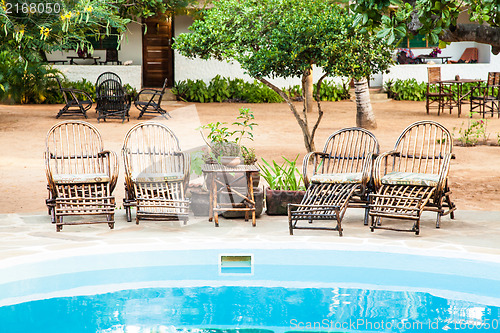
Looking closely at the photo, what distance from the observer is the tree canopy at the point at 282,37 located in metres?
7.61

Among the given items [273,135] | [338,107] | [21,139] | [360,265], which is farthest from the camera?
[338,107]

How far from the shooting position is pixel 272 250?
5.16 m

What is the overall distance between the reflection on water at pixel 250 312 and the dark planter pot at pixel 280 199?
1.59 metres

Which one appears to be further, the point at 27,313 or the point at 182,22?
the point at 182,22

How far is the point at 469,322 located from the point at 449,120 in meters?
11.4

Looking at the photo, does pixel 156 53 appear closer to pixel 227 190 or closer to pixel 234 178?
pixel 234 178

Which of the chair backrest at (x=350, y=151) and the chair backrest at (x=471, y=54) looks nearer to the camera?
the chair backrest at (x=350, y=151)

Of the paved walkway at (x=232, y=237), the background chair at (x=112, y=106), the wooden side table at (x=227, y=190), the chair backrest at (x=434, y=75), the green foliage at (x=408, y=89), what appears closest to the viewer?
the paved walkway at (x=232, y=237)

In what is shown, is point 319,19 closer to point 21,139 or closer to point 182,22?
point 21,139

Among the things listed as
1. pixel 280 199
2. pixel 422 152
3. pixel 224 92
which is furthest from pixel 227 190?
pixel 224 92

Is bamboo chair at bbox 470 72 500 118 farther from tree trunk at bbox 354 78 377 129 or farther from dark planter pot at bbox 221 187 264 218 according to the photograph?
dark planter pot at bbox 221 187 264 218

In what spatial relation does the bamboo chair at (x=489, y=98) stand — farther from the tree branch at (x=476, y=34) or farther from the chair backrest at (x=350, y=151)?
the tree branch at (x=476, y=34)

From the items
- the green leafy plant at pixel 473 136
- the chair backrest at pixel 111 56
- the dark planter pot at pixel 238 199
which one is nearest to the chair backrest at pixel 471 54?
the green leafy plant at pixel 473 136

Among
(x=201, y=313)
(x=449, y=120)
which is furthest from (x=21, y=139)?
(x=449, y=120)
